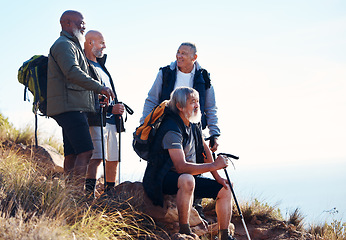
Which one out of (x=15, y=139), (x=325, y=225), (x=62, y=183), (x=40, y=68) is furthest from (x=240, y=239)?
(x=15, y=139)

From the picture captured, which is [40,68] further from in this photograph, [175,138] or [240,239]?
[240,239]

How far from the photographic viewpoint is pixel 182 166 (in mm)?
4887

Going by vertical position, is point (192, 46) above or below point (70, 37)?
above

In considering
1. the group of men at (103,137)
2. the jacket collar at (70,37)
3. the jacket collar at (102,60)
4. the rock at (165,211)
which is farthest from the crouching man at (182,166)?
the jacket collar at (102,60)

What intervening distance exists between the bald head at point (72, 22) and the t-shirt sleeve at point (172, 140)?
178cm

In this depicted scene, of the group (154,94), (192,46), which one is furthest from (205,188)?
(192,46)

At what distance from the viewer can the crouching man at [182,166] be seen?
4867 mm

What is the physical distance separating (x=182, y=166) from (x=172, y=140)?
30cm

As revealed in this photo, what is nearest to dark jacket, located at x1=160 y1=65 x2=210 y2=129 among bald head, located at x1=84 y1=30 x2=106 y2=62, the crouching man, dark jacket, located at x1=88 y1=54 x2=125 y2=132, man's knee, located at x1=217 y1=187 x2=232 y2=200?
dark jacket, located at x1=88 y1=54 x2=125 y2=132

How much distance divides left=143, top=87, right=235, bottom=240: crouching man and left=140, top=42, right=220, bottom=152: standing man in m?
1.19

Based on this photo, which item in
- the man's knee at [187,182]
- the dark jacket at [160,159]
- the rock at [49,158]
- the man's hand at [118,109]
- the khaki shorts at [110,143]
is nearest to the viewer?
the man's knee at [187,182]

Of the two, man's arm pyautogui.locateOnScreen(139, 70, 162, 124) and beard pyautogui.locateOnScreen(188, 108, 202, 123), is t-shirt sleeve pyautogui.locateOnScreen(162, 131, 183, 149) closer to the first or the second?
beard pyautogui.locateOnScreen(188, 108, 202, 123)

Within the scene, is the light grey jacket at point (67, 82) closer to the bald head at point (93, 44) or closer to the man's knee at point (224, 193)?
the bald head at point (93, 44)

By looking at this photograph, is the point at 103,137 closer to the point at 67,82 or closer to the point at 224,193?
the point at 67,82
